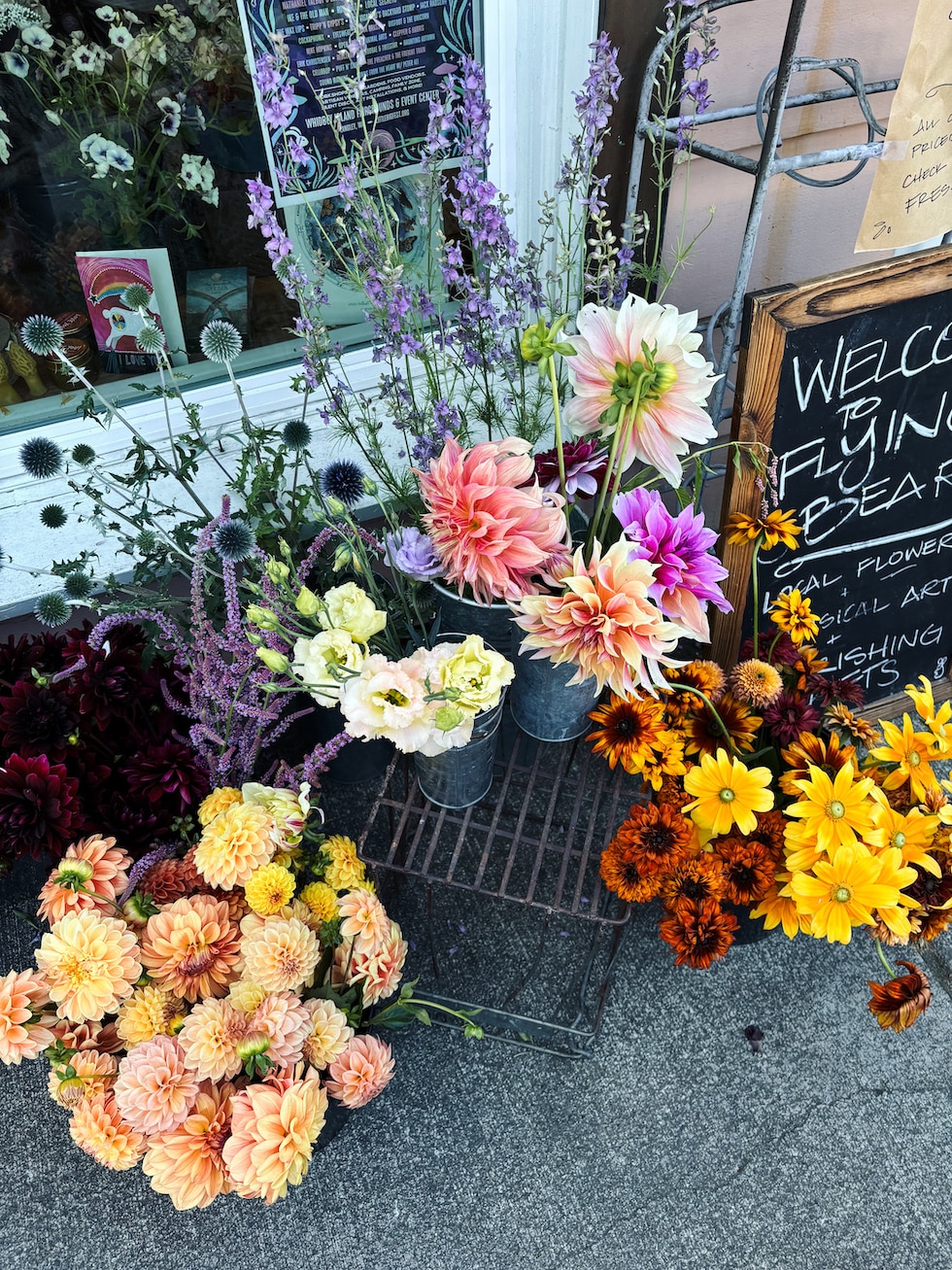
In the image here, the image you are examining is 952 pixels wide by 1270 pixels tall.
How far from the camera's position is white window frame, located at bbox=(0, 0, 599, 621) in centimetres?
138

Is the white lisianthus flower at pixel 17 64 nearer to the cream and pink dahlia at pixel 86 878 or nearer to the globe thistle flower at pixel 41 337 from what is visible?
the globe thistle flower at pixel 41 337

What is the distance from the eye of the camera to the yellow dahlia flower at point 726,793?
1110 mm

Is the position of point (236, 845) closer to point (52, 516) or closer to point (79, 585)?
point (79, 585)

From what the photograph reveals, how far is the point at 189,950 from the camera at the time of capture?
3.53ft

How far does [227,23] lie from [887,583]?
135cm

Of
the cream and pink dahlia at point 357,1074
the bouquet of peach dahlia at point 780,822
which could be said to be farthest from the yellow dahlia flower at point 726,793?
the cream and pink dahlia at point 357,1074

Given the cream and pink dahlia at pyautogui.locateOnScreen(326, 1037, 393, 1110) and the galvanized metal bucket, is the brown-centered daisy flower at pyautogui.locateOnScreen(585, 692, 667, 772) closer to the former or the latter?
the galvanized metal bucket

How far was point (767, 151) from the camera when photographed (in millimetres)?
1161

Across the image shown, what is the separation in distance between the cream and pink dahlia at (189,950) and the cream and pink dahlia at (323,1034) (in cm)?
12

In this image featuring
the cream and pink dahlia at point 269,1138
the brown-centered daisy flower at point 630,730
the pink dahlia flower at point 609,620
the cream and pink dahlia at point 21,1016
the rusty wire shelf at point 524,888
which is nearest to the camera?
the pink dahlia flower at point 609,620

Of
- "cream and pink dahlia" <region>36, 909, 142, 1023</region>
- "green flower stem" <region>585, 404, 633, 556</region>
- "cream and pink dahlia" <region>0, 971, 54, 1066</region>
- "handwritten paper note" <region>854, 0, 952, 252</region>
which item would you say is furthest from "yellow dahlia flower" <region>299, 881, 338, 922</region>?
"handwritten paper note" <region>854, 0, 952, 252</region>

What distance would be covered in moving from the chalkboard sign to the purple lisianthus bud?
0.48m

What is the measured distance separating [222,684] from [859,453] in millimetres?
970

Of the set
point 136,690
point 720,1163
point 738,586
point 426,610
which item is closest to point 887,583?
point 738,586
